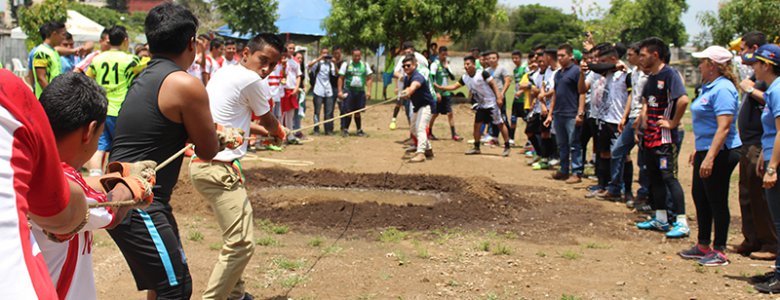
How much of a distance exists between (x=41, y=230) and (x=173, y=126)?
1.49 meters

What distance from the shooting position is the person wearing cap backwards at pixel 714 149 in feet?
21.3

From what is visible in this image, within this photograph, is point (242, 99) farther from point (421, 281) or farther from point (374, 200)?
point (374, 200)

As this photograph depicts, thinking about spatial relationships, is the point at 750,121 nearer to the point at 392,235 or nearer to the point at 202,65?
the point at 392,235

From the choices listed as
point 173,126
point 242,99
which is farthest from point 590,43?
point 173,126

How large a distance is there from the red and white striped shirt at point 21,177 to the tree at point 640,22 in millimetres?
44358

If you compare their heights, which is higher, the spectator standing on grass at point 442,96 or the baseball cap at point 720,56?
the baseball cap at point 720,56

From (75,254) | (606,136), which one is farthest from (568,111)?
(75,254)

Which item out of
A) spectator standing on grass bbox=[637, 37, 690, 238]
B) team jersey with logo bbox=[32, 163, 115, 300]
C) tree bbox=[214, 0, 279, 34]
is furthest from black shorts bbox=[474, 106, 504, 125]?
tree bbox=[214, 0, 279, 34]

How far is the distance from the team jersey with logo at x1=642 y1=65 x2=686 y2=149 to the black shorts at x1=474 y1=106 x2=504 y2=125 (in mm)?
5785

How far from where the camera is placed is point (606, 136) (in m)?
10.1

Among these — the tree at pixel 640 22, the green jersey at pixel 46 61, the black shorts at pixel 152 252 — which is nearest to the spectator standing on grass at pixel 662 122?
the black shorts at pixel 152 252

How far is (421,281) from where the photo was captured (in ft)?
19.9

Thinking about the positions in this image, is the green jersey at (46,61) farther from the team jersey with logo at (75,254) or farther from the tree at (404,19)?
the tree at (404,19)

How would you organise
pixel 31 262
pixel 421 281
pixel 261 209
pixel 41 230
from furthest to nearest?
pixel 261 209 → pixel 421 281 → pixel 41 230 → pixel 31 262
